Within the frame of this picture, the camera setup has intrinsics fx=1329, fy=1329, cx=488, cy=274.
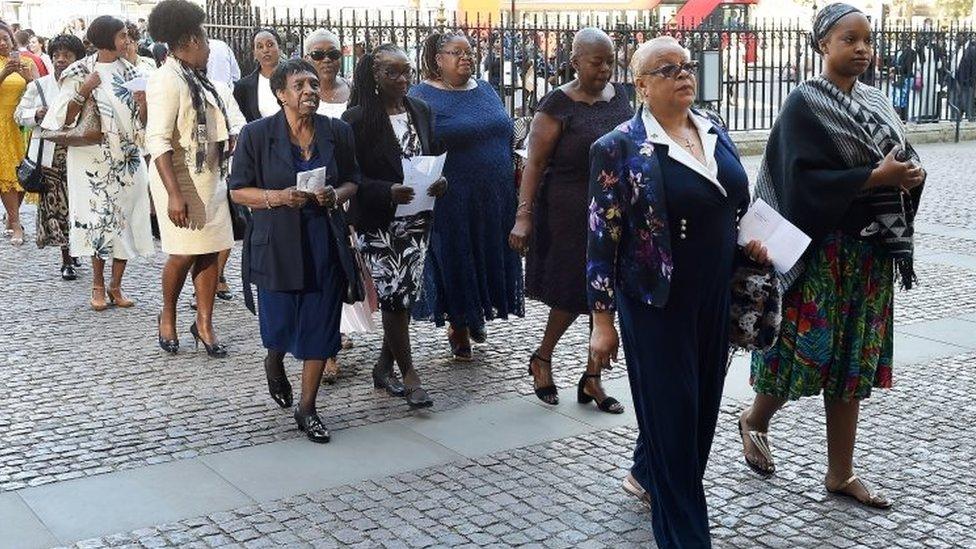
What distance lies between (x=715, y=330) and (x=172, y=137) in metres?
4.03

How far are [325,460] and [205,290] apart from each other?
235 cm

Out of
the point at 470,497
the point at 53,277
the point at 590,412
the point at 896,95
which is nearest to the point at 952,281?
the point at 590,412

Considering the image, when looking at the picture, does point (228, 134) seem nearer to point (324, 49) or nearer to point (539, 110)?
point (324, 49)

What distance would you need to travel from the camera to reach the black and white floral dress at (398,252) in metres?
6.46

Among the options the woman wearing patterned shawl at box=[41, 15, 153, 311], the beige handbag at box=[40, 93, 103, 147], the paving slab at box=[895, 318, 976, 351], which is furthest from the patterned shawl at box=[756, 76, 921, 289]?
the beige handbag at box=[40, 93, 103, 147]

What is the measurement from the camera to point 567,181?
20.4 ft

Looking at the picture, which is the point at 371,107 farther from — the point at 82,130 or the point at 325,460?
the point at 82,130

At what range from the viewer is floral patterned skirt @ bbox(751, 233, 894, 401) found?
4.88 metres

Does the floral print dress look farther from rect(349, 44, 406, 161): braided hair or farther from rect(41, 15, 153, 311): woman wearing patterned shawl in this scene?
rect(349, 44, 406, 161): braided hair

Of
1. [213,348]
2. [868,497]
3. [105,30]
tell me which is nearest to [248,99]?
[105,30]

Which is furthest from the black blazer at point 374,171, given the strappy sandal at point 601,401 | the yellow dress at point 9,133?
the yellow dress at point 9,133

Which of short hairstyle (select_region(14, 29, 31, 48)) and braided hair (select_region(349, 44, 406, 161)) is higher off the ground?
short hairstyle (select_region(14, 29, 31, 48))

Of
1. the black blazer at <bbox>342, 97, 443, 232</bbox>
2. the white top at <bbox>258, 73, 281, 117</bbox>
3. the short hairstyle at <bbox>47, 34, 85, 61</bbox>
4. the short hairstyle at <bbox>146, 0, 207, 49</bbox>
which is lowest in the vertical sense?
the black blazer at <bbox>342, 97, 443, 232</bbox>

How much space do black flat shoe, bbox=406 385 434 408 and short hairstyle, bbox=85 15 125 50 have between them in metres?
3.69
